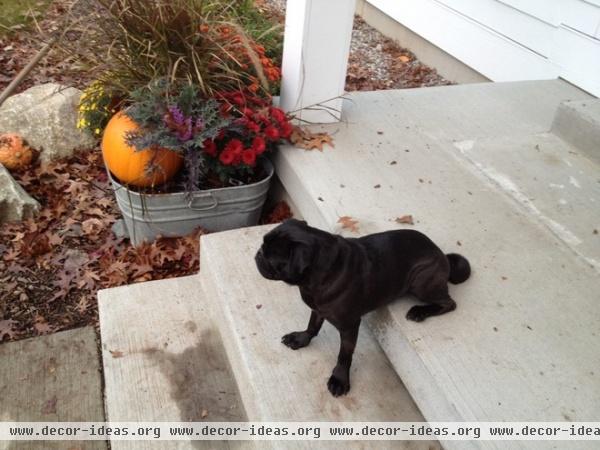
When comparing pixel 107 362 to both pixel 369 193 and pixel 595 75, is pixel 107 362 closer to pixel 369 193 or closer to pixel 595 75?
pixel 369 193

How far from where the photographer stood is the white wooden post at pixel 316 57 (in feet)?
→ 10.2

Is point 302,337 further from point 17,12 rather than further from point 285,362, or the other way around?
point 17,12

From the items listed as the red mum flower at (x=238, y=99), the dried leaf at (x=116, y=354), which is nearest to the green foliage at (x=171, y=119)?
the red mum flower at (x=238, y=99)

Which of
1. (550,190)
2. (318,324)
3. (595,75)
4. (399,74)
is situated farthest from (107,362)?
(399,74)

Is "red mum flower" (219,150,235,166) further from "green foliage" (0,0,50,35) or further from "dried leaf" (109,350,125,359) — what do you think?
"green foliage" (0,0,50,35)

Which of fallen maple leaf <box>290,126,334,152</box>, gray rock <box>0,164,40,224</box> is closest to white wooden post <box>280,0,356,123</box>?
fallen maple leaf <box>290,126,334,152</box>

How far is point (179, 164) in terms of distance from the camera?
322cm

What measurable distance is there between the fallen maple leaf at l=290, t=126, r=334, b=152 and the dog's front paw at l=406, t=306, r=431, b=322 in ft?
4.51

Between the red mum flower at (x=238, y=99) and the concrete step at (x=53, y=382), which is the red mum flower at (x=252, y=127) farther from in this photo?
the concrete step at (x=53, y=382)

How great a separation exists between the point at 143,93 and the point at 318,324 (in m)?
1.79

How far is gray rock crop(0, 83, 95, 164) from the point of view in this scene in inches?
159

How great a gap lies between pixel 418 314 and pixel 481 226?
79 centimetres

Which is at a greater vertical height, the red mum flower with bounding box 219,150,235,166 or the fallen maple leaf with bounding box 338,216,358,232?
the red mum flower with bounding box 219,150,235,166

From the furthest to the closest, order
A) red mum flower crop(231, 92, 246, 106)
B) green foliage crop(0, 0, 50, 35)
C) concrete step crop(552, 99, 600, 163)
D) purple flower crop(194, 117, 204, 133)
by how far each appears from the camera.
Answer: green foliage crop(0, 0, 50, 35)
concrete step crop(552, 99, 600, 163)
red mum flower crop(231, 92, 246, 106)
purple flower crop(194, 117, 204, 133)
